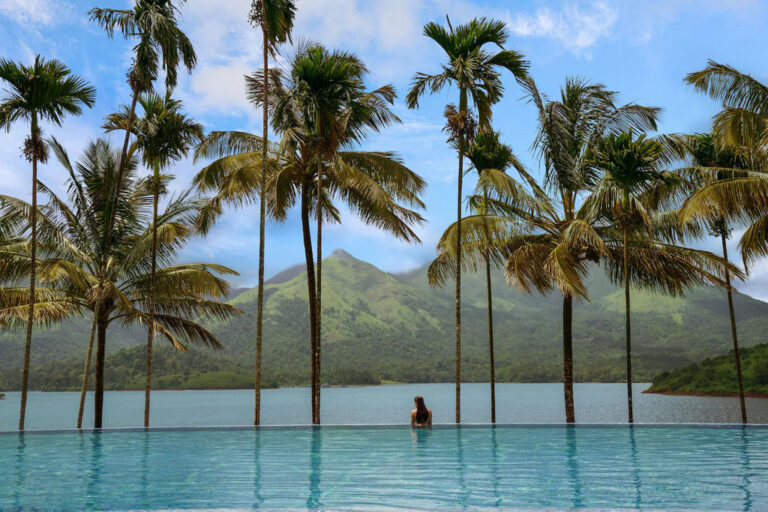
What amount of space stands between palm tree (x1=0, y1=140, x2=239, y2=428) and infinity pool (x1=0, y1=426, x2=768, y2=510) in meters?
5.24

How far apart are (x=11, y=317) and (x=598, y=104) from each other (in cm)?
1644

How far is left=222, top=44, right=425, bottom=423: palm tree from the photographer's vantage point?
1468cm

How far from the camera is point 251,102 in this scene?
17.2 metres

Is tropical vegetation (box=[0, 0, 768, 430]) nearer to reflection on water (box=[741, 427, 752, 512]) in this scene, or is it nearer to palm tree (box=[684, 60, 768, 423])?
palm tree (box=[684, 60, 768, 423])

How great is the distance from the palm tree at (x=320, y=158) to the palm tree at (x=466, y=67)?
1.88 m

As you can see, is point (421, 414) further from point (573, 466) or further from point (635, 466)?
point (635, 466)

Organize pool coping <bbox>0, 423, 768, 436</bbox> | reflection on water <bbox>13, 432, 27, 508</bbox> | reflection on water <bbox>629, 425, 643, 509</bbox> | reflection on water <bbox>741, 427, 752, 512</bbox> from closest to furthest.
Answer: reflection on water <bbox>741, 427, 752, 512</bbox> < reflection on water <bbox>629, 425, 643, 509</bbox> < reflection on water <bbox>13, 432, 27, 508</bbox> < pool coping <bbox>0, 423, 768, 436</bbox>

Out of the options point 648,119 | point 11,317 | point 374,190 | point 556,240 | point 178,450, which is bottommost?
point 178,450

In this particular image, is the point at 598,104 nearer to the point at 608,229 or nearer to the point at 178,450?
the point at 608,229

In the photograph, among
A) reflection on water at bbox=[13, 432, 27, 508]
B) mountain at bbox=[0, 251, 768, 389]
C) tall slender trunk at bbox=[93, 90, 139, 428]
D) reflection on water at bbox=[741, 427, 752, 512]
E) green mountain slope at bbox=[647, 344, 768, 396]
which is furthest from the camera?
mountain at bbox=[0, 251, 768, 389]

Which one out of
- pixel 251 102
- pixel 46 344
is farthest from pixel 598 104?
pixel 46 344

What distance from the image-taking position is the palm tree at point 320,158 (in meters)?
14.7

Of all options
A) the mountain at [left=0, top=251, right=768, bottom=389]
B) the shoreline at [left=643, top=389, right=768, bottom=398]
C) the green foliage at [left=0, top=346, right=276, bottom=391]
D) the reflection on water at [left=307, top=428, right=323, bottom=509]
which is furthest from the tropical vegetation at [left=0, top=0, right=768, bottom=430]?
the mountain at [left=0, top=251, right=768, bottom=389]

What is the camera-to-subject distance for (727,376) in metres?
81.9
